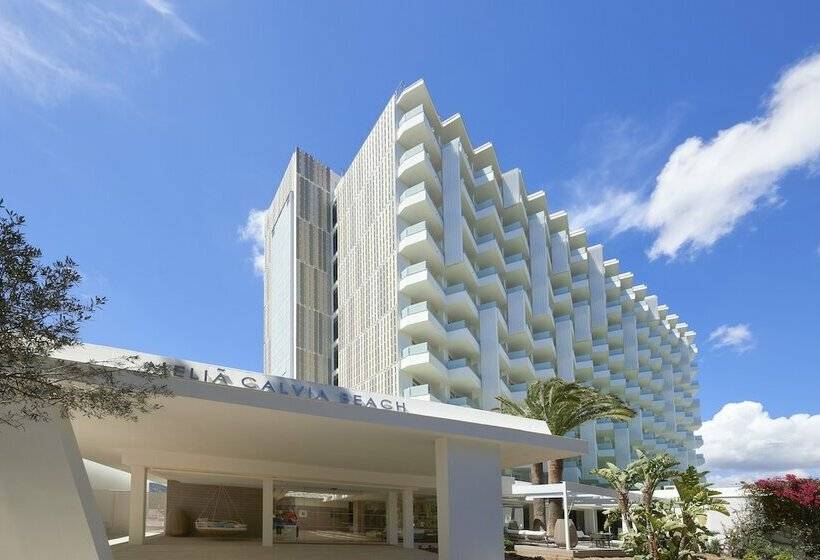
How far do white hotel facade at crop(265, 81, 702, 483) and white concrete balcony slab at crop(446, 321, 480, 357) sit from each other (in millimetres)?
160

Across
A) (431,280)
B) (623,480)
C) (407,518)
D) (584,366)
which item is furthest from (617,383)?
(623,480)

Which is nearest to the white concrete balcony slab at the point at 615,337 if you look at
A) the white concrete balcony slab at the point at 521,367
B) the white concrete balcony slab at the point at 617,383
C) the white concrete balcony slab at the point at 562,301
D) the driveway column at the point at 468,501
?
the white concrete balcony slab at the point at 617,383

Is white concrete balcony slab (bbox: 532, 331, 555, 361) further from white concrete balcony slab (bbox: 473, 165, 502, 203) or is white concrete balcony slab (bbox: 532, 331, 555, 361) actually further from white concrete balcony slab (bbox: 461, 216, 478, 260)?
white concrete balcony slab (bbox: 473, 165, 502, 203)

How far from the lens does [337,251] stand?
63.6 metres

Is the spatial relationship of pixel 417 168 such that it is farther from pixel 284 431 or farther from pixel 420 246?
pixel 284 431

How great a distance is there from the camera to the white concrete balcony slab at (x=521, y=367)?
196 feet

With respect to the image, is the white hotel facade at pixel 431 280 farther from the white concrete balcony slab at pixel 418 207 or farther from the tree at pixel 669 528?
the tree at pixel 669 528

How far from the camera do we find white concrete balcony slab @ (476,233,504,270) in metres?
59.2

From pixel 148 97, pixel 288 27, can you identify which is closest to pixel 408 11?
pixel 288 27

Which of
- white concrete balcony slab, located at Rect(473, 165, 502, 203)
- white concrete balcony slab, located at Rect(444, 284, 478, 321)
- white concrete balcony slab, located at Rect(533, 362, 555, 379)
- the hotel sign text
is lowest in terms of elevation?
the hotel sign text

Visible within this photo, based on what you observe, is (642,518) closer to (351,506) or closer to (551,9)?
(351,506)

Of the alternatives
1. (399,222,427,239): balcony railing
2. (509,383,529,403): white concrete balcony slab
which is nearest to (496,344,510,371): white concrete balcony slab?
(509,383,529,403): white concrete balcony slab

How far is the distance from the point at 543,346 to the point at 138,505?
45014mm

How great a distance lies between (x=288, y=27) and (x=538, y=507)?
109ft
